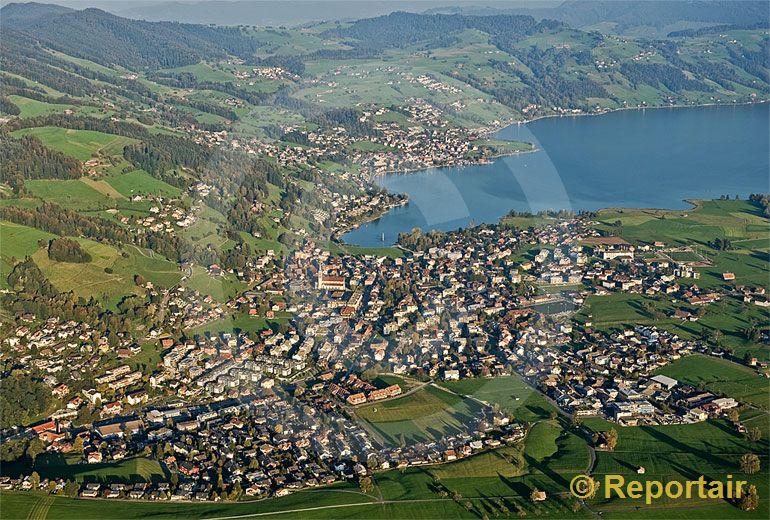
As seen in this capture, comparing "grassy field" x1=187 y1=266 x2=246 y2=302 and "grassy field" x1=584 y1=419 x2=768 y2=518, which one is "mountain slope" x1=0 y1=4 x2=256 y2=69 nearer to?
"grassy field" x1=187 y1=266 x2=246 y2=302

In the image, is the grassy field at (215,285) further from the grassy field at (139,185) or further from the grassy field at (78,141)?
the grassy field at (78,141)

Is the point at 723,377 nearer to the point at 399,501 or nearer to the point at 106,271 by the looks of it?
the point at 399,501

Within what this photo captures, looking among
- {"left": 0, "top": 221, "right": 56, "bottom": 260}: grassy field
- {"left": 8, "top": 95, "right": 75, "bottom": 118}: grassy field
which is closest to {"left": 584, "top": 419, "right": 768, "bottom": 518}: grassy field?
{"left": 0, "top": 221, "right": 56, "bottom": 260}: grassy field

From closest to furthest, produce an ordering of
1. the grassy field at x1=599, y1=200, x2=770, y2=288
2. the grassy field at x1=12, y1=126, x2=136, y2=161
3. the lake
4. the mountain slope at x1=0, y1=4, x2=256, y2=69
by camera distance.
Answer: the grassy field at x1=599, y1=200, x2=770, y2=288
the grassy field at x1=12, y1=126, x2=136, y2=161
the lake
the mountain slope at x1=0, y1=4, x2=256, y2=69

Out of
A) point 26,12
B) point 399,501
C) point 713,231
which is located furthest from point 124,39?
point 399,501

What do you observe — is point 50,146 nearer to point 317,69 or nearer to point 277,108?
point 277,108

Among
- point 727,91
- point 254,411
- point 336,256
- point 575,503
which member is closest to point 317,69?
point 727,91
